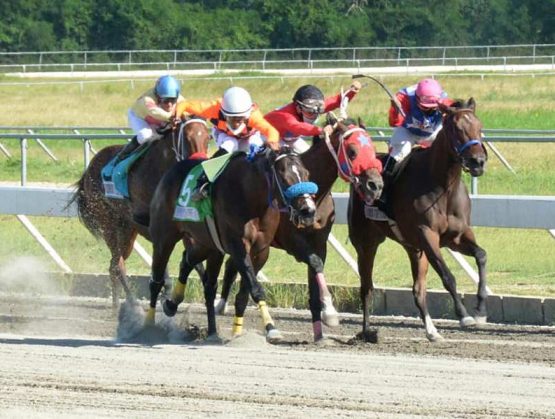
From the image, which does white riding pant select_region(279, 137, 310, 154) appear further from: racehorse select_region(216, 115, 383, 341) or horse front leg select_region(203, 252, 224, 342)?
horse front leg select_region(203, 252, 224, 342)

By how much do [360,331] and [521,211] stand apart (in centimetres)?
198

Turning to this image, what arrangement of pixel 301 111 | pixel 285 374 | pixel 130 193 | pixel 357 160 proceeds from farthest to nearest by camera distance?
pixel 130 193 → pixel 301 111 → pixel 357 160 → pixel 285 374

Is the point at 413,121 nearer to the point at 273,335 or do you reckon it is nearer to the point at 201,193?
the point at 201,193

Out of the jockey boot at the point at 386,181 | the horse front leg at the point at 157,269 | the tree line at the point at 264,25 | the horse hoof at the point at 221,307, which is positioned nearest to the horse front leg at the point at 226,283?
the horse hoof at the point at 221,307

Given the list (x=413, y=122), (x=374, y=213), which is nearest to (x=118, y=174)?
(x=374, y=213)

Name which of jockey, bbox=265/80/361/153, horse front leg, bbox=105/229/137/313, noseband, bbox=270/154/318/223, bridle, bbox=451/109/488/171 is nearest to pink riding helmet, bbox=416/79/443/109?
jockey, bbox=265/80/361/153

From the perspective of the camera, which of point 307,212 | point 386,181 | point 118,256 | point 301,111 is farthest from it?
Result: point 118,256

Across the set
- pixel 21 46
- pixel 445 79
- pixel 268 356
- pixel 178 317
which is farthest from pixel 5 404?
pixel 21 46

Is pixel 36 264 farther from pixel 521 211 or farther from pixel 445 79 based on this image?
pixel 445 79

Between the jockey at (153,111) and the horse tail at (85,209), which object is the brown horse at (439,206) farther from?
the horse tail at (85,209)

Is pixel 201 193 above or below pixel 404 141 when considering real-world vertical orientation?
below

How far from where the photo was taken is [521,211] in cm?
1280

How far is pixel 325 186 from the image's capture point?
35.7 ft

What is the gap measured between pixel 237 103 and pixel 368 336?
83.6 inches
